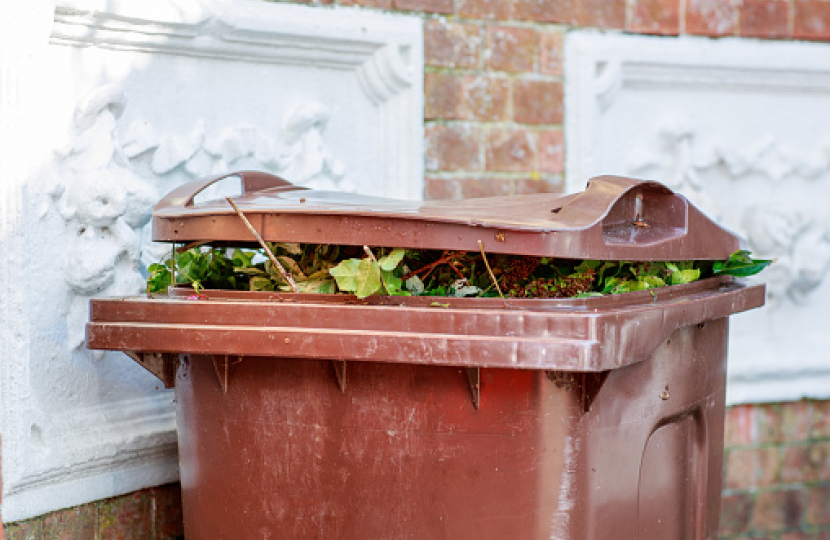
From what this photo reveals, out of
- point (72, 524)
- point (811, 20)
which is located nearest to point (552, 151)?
point (811, 20)

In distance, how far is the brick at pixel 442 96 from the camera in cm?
335

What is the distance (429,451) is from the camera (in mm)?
1923

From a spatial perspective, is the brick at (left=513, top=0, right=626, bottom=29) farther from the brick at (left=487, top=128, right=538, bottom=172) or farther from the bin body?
the bin body

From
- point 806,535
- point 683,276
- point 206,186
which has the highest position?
point 206,186

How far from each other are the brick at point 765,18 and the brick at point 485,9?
1003 mm

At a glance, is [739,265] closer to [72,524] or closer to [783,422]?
[783,422]

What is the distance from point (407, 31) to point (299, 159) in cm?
57

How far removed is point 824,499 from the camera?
4008mm

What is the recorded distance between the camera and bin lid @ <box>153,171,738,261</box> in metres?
1.91

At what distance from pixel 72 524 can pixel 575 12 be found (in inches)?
92.9

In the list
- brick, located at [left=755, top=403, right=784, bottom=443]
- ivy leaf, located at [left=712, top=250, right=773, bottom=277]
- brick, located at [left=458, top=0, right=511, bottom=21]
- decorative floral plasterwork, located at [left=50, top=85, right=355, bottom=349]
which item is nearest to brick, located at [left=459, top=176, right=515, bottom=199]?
brick, located at [left=458, top=0, right=511, bottom=21]

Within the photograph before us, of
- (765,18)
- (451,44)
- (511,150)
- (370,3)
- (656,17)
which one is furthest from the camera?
(765,18)

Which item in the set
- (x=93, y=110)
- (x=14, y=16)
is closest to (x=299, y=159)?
(x=93, y=110)

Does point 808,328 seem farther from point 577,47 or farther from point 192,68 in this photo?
point 192,68
